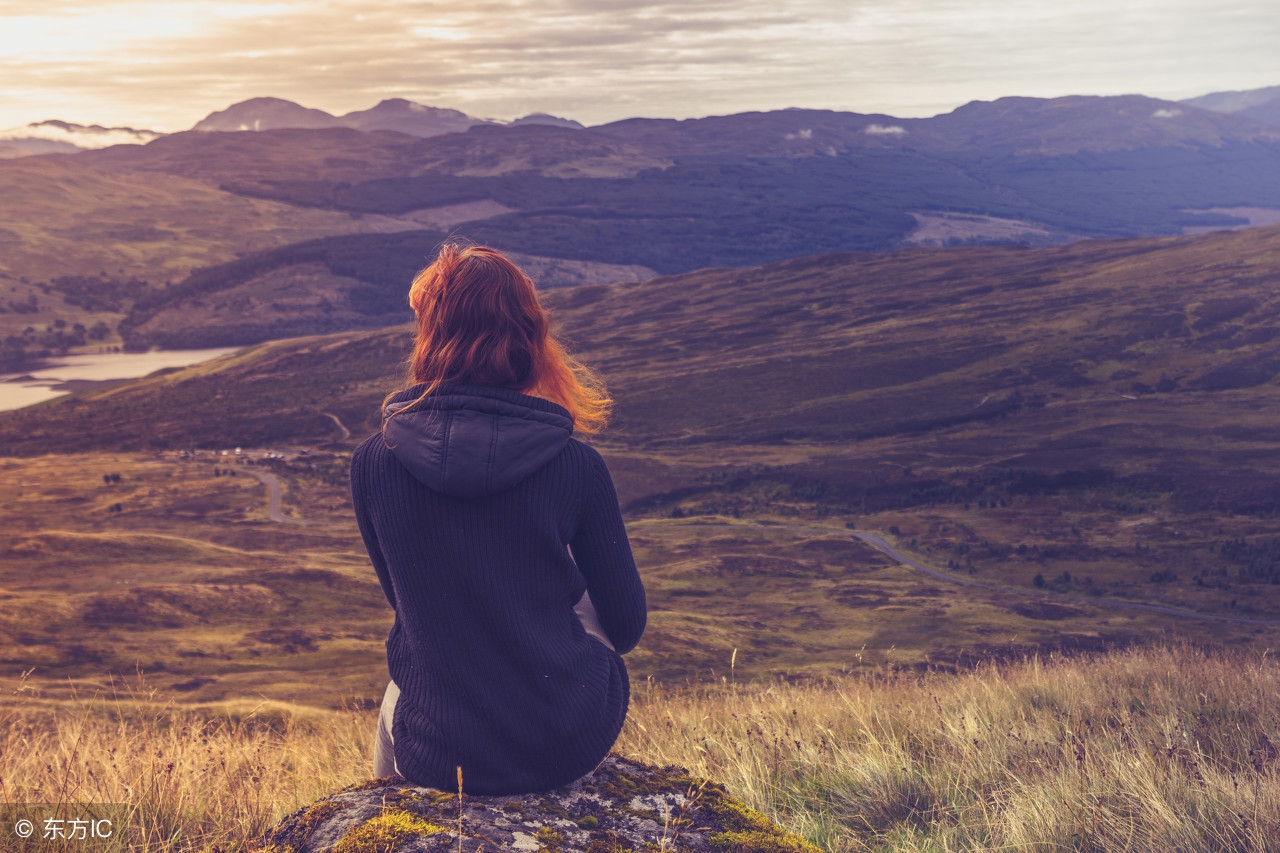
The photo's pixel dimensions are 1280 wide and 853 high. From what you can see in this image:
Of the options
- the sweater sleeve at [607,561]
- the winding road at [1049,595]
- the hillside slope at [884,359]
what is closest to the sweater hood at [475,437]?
the sweater sleeve at [607,561]

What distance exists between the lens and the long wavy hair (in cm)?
384

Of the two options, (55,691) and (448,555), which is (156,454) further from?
(448,555)

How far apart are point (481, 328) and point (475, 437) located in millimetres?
490

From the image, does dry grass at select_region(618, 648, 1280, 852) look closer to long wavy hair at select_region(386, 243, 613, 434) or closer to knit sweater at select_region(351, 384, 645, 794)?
knit sweater at select_region(351, 384, 645, 794)

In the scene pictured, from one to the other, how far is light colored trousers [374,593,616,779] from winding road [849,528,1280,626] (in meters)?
52.1

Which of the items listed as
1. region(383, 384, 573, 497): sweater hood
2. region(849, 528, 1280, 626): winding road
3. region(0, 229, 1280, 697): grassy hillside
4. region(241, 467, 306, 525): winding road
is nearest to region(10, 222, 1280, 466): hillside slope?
region(0, 229, 1280, 697): grassy hillside

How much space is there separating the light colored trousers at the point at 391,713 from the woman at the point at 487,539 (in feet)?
0.63

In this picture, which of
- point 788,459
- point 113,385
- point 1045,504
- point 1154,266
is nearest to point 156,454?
point 113,385

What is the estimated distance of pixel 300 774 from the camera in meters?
5.91

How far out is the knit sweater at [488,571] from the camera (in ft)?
12.0

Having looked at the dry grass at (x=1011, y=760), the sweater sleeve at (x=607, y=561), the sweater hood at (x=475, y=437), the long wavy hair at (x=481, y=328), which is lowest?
the dry grass at (x=1011, y=760)

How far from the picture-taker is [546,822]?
3.64m

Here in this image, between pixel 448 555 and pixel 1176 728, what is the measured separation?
5.54 m

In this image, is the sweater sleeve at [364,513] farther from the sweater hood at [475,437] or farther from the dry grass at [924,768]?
the dry grass at [924,768]
